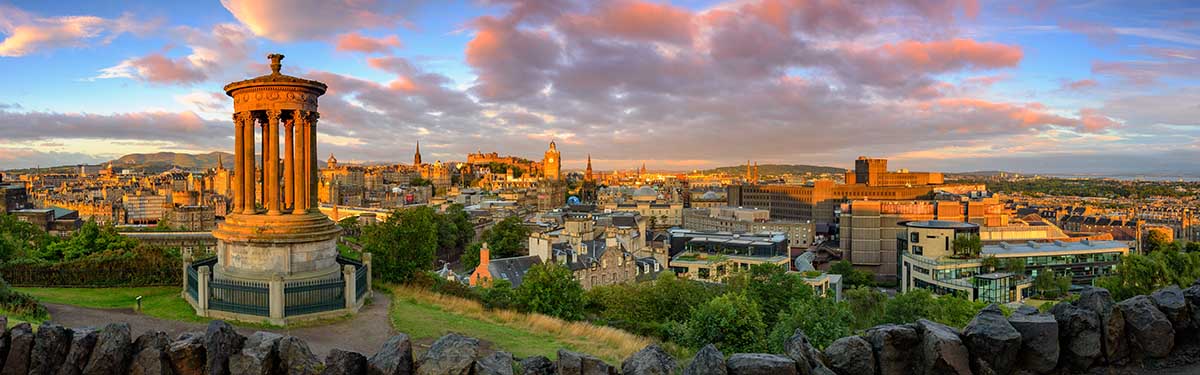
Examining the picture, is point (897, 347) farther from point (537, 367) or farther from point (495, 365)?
point (495, 365)

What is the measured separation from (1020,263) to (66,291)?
5923 cm

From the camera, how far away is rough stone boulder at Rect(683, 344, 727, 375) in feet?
17.5

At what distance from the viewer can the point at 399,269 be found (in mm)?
22203

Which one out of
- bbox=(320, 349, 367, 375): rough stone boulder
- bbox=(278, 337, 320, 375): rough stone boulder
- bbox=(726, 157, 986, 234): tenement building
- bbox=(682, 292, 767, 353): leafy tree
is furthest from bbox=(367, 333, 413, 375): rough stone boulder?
bbox=(726, 157, 986, 234): tenement building

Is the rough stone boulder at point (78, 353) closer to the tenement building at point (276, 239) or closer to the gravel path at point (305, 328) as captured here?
the gravel path at point (305, 328)

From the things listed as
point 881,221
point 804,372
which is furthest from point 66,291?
point 881,221

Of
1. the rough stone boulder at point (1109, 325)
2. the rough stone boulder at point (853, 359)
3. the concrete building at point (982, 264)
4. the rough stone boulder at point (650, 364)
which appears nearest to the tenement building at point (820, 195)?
the concrete building at point (982, 264)

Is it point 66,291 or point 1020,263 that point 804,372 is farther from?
point 1020,263

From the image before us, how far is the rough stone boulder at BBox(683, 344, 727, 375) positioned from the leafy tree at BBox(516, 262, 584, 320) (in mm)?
15868

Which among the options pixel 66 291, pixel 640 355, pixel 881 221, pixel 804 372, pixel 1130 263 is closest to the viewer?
pixel 804 372

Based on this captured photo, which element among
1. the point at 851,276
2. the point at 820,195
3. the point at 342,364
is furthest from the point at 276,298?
the point at 820,195

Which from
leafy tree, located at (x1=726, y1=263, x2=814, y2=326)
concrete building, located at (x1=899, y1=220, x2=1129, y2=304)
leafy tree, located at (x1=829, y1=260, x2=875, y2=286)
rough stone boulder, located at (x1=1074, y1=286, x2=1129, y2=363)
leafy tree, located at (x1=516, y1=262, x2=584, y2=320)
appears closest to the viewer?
rough stone boulder, located at (x1=1074, y1=286, x2=1129, y2=363)

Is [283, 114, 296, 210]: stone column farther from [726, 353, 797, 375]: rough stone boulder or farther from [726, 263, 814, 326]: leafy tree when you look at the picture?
[726, 263, 814, 326]: leafy tree

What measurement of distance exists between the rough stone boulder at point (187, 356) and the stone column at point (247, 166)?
1367cm
